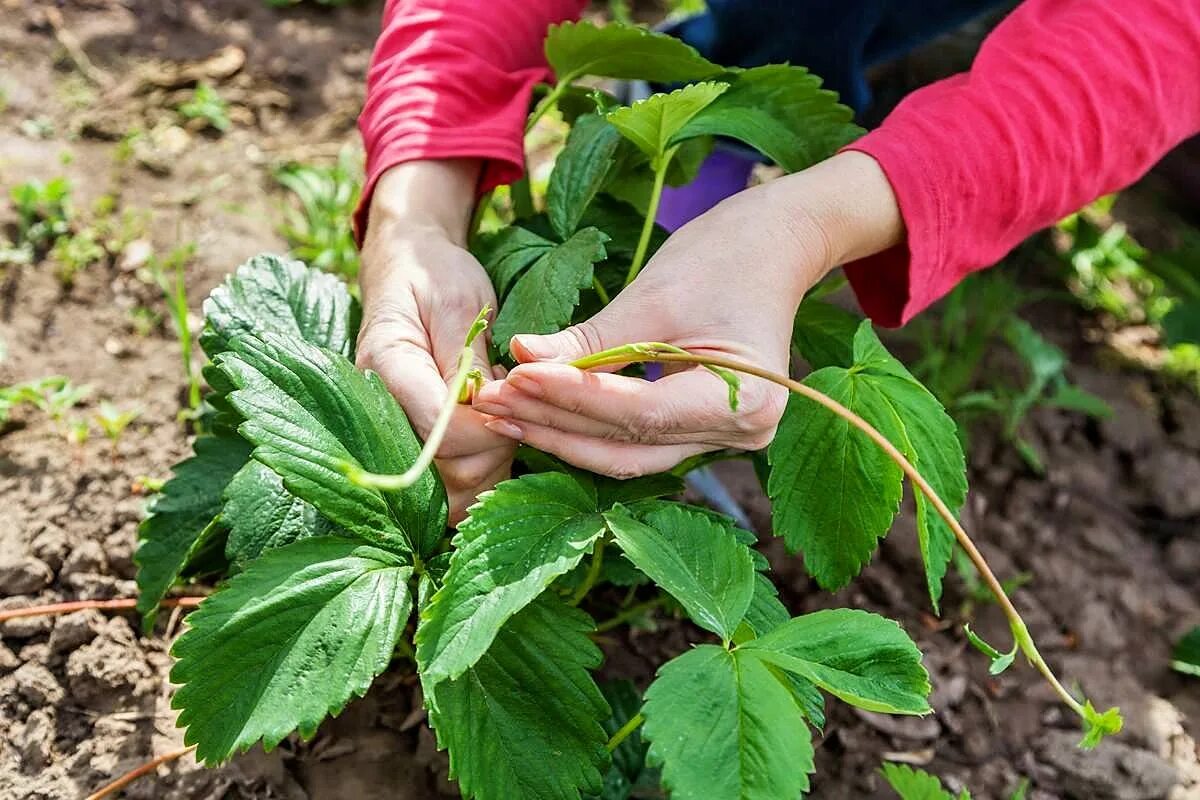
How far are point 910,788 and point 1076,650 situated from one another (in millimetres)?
604

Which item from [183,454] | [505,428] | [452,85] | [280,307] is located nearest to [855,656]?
[505,428]

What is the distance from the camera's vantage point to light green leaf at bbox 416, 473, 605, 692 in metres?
0.83

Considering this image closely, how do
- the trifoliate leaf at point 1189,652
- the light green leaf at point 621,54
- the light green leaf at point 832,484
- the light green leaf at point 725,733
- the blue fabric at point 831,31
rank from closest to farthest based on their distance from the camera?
the light green leaf at point 725,733 → the light green leaf at point 832,484 → the light green leaf at point 621,54 → the trifoliate leaf at point 1189,652 → the blue fabric at point 831,31

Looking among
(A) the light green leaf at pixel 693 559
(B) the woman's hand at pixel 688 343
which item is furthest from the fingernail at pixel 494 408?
(A) the light green leaf at pixel 693 559

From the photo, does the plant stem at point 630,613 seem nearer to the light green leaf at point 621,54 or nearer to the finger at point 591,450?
the finger at point 591,450

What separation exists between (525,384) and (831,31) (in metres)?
1.07

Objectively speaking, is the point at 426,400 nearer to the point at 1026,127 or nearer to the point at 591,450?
the point at 591,450

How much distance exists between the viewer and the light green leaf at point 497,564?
83 cm

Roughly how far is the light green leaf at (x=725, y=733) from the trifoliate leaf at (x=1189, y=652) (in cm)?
87

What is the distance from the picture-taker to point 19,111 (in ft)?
6.20

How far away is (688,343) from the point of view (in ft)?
3.18

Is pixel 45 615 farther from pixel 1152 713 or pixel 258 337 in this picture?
pixel 1152 713

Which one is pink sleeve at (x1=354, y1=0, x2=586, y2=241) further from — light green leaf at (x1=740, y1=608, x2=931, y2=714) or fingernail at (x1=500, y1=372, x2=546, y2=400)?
light green leaf at (x1=740, y1=608, x2=931, y2=714)

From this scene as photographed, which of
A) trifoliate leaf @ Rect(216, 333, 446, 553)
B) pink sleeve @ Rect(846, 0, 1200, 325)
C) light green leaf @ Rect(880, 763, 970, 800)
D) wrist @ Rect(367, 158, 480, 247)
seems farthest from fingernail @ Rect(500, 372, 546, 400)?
light green leaf @ Rect(880, 763, 970, 800)
